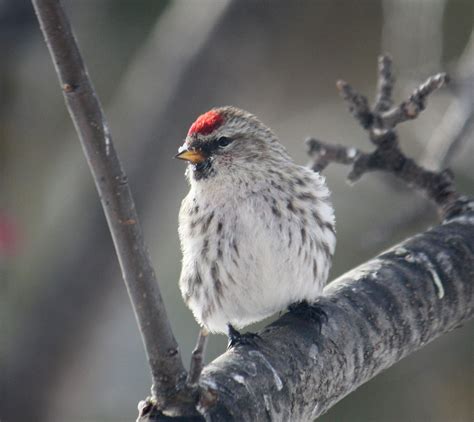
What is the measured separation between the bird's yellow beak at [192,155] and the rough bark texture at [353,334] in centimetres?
62

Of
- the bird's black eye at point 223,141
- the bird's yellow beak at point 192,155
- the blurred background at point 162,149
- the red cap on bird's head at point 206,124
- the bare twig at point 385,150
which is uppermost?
the blurred background at point 162,149

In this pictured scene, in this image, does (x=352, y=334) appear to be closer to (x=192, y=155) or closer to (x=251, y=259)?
(x=251, y=259)

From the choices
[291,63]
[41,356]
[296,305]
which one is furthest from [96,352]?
[296,305]

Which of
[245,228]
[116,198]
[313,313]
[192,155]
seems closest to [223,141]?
[192,155]

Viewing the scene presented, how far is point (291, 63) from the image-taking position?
23.0 ft

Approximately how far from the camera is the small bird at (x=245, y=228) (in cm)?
295

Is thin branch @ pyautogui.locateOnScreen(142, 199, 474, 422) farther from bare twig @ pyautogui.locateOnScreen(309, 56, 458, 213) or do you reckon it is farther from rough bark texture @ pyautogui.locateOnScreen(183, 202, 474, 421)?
bare twig @ pyautogui.locateOnScreen(309, 56, 458, 213)

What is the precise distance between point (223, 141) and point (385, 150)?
537 millimetres

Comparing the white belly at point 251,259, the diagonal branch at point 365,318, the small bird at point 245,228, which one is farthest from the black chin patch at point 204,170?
the diagonal branch at point 365,318

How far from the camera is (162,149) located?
527 cm

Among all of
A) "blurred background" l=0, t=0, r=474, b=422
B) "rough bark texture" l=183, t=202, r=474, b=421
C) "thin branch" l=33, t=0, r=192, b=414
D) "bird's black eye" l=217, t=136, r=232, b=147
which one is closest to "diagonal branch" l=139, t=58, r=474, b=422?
"rough bark texture" l=183, t=202, r=474, b=421

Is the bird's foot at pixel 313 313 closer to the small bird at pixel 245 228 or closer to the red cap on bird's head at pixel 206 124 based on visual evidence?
the small bird at pixel 245 228

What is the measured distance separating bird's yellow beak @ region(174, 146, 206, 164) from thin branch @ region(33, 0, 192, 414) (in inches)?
46.2

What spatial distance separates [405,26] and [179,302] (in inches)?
98.9
